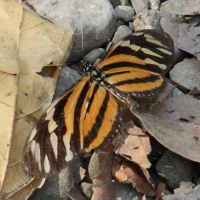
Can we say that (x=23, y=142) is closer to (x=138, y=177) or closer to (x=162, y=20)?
(x=138, y=177)

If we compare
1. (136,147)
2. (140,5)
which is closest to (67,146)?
(136,147)

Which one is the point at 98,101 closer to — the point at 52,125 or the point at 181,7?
the point at 52,125

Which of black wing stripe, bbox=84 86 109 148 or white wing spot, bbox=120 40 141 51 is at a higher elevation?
white wing spot, bbox=120 40 141 51

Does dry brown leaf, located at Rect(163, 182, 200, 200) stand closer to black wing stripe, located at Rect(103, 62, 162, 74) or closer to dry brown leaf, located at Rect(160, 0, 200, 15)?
black wing stripe, located at Rect(103, 62, 162, 74)

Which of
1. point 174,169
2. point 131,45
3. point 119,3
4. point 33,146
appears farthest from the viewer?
point 119,3

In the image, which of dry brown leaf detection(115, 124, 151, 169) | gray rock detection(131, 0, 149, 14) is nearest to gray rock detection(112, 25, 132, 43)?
gray rock detection(131, 0, 149, 14)

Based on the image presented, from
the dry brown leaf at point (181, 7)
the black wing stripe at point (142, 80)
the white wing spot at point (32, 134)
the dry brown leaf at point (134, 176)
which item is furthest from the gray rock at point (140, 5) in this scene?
the white wing spot at point (32, 134)
